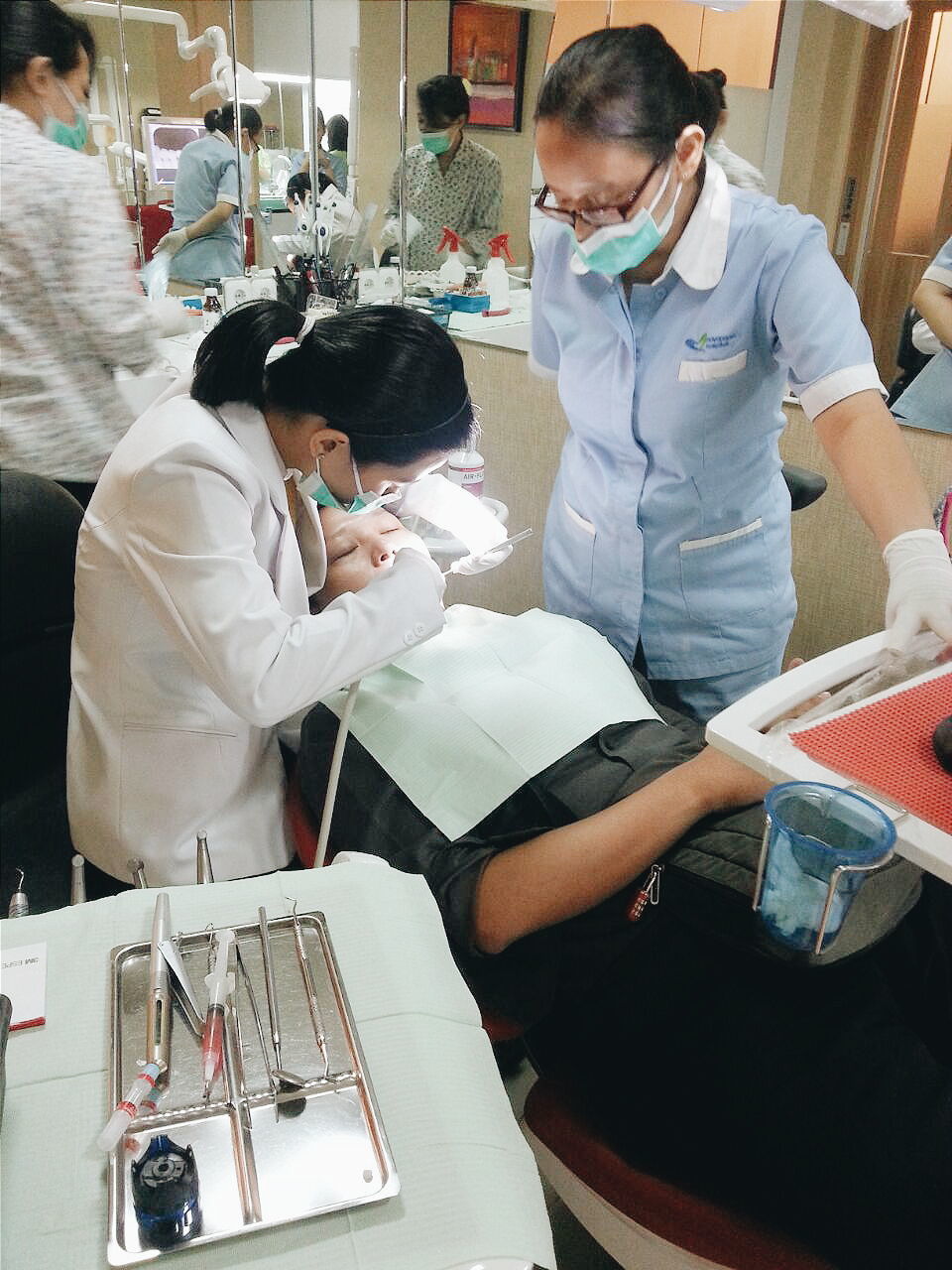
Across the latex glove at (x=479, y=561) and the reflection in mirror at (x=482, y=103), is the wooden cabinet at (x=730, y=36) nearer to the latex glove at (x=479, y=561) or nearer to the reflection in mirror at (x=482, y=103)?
the reflection in mirror at (x=482, y=103)

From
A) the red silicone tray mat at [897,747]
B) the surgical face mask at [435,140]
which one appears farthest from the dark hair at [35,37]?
the red silicone tray mat at [897,747]

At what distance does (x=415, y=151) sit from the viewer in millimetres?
3135

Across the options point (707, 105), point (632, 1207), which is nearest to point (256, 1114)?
point (632, 1207)

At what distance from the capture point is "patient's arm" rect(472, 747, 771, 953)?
1044 millimetres

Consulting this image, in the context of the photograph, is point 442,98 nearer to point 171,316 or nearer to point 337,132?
→ point 337,132

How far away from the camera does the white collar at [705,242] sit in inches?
50.9

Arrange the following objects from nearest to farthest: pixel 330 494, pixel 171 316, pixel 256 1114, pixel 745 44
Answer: pixel 256 1114 < pixel 330 494 < pixel 745 44 < pixel 171 316

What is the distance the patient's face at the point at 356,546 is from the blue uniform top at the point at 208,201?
5.73 ft

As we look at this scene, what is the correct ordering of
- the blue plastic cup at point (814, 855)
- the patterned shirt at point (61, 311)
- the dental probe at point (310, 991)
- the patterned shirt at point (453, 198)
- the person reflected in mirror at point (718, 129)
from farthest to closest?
the patterned shirt at point (453, 198) → the patterned shirt at point (61, 311) → the person reflected in mirror at point (718, 129) → the blue plastic cup at point (814, 855) → the dental probe at point (310, 991)

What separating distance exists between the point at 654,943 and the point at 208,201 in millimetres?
2669

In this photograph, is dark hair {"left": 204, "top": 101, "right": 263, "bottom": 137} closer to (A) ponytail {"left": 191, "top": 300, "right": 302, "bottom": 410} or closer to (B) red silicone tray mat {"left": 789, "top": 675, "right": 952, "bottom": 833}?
(A) ponytail {"left": 191, "top": 300, "right": 302, "bottom": 410}

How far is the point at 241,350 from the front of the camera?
1161mm

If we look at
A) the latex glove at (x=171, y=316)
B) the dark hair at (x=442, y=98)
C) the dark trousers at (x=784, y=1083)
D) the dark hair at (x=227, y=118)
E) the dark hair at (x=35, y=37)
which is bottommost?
the dark trousers at (x=784, y=1083)

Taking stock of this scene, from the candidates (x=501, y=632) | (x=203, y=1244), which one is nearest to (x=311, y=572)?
(x=501, y=632)
